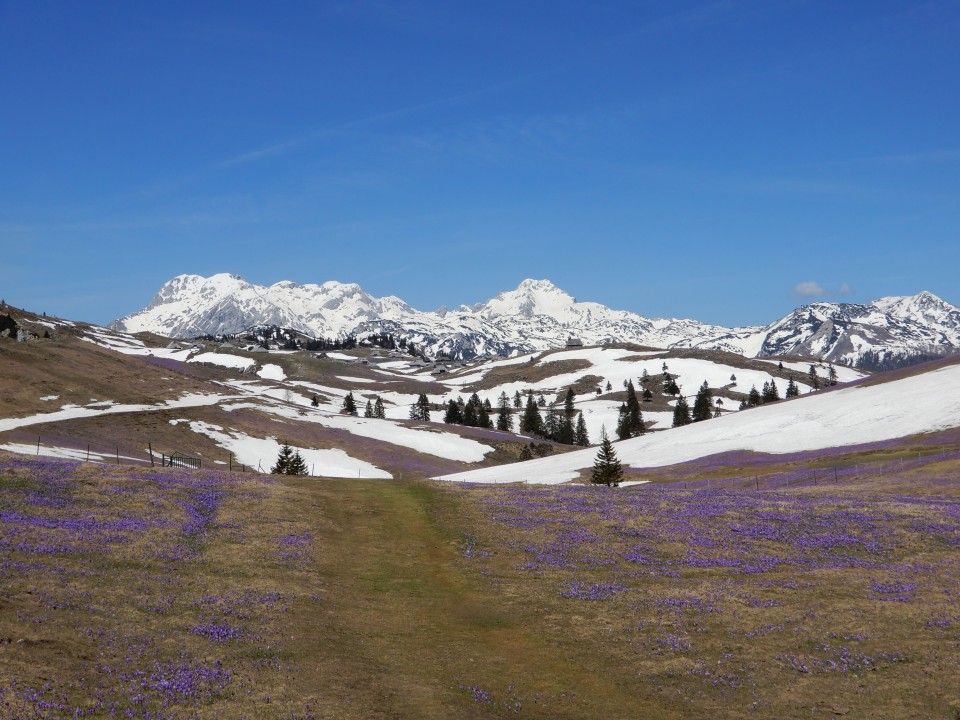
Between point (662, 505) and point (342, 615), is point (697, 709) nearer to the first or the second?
point (342, 615)

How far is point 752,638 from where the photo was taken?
2647 centimetres

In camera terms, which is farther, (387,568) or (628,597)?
(387,568)

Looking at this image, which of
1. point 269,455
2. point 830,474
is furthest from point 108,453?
point 830,474

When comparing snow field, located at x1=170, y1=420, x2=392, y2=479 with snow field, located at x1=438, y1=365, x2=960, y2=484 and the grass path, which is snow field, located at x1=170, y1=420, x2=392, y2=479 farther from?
the grass path

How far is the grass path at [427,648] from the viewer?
69.0 ft

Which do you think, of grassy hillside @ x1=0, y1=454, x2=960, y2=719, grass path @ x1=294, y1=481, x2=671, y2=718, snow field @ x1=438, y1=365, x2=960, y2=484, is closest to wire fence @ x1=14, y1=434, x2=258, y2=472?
grassy hillside @ x1=0, y1=454, x2=960, y2=719

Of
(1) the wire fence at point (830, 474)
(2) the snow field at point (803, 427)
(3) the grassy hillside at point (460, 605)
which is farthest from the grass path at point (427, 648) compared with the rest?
(2) the snow field at point (803, 427)

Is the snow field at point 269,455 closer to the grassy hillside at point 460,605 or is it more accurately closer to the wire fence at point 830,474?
the wire fence at point 830,474

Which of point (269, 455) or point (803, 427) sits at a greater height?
point (803, 427)

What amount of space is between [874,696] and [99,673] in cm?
2163

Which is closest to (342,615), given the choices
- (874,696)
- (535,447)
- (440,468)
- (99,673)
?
(99,673)

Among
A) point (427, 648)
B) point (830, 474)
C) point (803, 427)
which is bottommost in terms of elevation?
point (427, 648)

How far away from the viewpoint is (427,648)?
1016 inches

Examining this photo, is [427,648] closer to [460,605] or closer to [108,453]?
[460,605]
